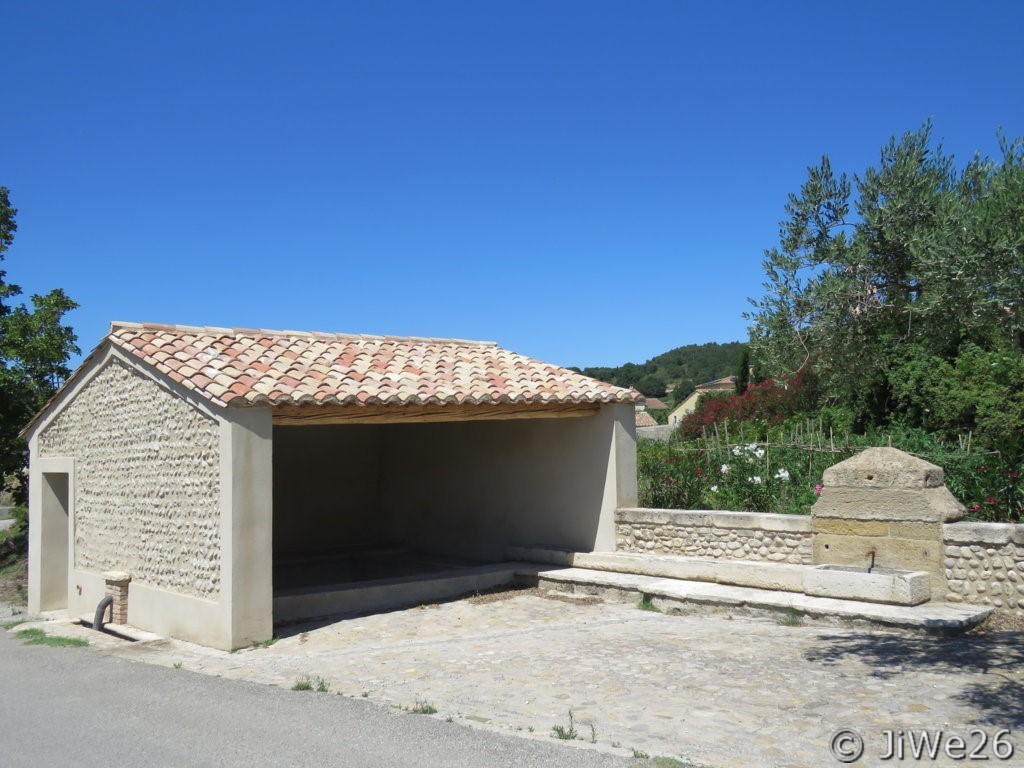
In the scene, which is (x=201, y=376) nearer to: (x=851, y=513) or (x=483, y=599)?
(x=483, y=599)

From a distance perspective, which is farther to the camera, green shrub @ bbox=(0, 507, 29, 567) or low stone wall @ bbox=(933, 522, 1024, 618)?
green shrub @ bbox=(0, 507, 29, 567)

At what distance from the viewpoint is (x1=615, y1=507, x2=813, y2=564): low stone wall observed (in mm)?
9922

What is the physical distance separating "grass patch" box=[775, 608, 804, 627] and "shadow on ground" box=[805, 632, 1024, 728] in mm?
646

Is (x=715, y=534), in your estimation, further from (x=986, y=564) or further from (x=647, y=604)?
(x=986, y=564)

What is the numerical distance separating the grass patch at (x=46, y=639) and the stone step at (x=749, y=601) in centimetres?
554

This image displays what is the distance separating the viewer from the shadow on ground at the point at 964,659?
18.3ft

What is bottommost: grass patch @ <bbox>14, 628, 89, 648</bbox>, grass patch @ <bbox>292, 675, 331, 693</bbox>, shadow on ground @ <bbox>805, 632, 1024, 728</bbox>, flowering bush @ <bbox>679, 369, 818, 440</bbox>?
grass patch @ <bbox>14, 628, 89, 648</bbox>

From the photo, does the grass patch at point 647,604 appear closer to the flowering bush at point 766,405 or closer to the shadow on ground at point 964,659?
the shadow on ground at point 964,659

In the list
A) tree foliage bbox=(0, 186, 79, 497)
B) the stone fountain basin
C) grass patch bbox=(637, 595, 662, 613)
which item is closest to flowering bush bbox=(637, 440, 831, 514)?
the stone fountain basin

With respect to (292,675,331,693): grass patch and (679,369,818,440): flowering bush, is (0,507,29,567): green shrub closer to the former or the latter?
(292,675,331,693): grass patch

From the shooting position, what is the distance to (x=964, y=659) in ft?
22.1

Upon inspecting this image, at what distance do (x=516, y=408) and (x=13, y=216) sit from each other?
13.2m

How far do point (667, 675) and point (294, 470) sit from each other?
1036 cm

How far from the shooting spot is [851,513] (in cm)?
920
